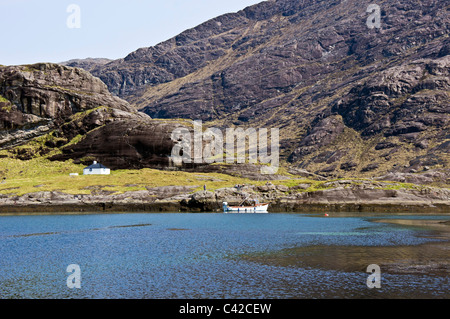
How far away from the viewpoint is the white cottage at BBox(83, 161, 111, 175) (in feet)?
538

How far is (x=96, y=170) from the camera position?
538 feet

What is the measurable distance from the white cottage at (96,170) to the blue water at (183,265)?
82.3 meters

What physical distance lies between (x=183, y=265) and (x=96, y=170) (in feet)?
418

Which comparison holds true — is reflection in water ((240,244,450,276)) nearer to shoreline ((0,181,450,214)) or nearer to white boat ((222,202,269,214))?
white boat ((222,202,269,214))

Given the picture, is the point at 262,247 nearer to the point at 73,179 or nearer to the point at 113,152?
the point at 73,179

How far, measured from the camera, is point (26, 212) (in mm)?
126188

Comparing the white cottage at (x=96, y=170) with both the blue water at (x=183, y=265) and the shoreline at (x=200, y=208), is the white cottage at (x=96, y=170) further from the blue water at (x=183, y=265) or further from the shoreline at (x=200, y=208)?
the blue water at (x=183, y=265)

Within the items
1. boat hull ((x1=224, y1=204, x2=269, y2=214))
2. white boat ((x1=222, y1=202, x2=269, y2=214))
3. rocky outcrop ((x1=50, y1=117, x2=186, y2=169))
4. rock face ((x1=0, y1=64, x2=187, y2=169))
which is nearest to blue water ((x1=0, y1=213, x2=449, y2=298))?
boat hull ((x1=224, y1=204, x2=269, y2=214))

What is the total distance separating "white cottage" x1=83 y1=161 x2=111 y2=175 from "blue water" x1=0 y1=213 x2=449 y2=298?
270 ft

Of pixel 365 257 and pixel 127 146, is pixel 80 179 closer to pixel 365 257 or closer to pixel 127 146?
pixel 127 146
